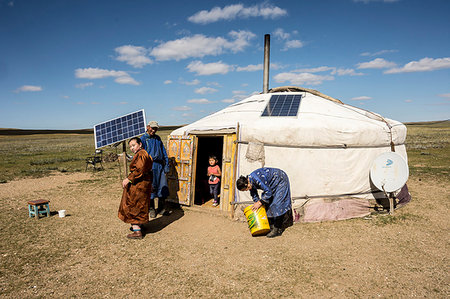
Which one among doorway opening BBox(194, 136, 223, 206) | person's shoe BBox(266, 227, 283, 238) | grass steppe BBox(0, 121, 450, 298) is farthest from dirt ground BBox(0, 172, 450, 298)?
doorway opening BBox(194, 136, 223, 206)

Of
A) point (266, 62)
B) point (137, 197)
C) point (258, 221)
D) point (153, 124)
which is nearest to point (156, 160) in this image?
point (153, 124)

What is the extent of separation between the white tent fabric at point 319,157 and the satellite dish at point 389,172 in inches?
11.6

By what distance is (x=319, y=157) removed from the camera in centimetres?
655

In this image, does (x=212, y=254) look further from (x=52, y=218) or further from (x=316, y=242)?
(x=52, y=218)

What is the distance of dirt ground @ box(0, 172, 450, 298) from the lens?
3.92 m

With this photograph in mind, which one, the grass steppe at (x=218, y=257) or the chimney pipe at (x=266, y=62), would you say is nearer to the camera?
the grass steppe at (x=218, y=257)

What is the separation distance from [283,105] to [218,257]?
176 inches

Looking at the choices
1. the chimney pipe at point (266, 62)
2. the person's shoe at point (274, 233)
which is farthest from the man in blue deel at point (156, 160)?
the chimney pipe at point (266, 62)

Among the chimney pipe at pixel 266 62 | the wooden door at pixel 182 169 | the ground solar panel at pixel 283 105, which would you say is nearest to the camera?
the ground solar panel at pixel 283 105

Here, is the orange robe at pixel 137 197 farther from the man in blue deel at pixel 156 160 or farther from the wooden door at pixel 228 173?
the wooden door at pixel 228 173

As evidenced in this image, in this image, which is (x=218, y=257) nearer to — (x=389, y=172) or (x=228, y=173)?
(x=228, y=173)

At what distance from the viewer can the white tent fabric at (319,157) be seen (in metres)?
6.47

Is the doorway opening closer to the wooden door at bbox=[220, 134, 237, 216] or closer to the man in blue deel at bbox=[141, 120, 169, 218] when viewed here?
the wooden door at bbox=[220, 134, 237, 216]

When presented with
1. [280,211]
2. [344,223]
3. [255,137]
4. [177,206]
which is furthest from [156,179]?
[344,223]
